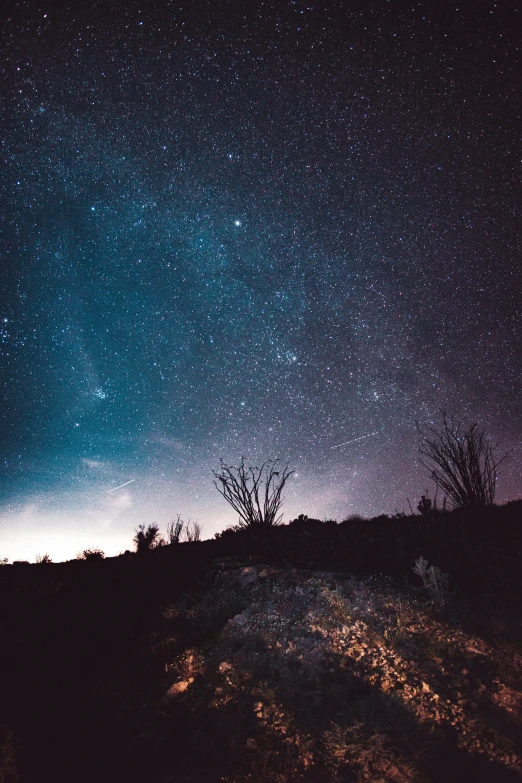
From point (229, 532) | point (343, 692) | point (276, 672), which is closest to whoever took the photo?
point (343, 692)

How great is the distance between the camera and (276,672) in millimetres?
4043

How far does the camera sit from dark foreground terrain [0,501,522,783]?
10.1ft

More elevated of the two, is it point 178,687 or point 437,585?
point 437,585

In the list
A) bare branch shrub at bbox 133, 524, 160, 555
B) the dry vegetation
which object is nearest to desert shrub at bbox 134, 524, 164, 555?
bare branch shrub at bbox 133, 524, 160, 555

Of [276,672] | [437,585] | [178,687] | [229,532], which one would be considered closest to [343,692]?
[276,672]

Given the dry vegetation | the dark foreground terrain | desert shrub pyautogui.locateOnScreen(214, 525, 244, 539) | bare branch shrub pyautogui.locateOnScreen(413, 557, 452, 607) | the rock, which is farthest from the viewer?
desert shrub pyautogui.locateOnScreen(214, 525, 244, 539)

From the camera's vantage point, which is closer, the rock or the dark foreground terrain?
the dark foreground terrain

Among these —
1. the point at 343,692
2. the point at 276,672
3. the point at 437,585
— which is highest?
the point at 437,585

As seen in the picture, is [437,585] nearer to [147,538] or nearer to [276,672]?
[276,672]

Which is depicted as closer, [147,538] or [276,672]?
[276,672]

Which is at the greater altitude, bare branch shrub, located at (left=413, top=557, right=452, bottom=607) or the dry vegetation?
bare branch shrub, located at (left=413, top=557, right=452, bottom=607)

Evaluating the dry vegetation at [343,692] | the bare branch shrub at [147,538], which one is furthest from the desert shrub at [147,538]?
the dry vegetation at [343,692]

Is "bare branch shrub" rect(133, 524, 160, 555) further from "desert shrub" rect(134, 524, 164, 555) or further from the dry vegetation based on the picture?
the dry vegetation

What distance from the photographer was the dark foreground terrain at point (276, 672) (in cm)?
307
